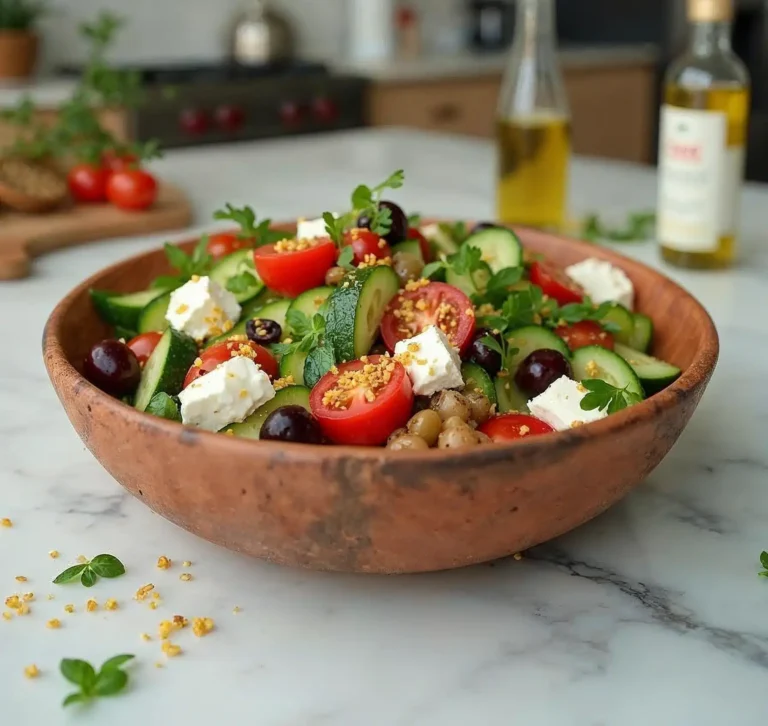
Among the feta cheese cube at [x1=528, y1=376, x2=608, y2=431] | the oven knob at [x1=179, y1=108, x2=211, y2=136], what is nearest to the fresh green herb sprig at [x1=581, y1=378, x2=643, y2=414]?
the feta cheese cube at [x1=528, y1=376, x2=608, y2=431]

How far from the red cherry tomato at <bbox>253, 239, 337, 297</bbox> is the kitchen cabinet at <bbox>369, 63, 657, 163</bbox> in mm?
3057

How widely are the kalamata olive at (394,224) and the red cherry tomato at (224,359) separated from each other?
195mm

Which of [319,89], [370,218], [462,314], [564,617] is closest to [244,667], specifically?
[564,617]

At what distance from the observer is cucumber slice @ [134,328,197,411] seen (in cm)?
91

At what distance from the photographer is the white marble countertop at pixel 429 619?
2.20 feet

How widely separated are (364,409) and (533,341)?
0.24m

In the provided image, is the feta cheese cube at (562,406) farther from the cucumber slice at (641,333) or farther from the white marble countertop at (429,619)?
the cucumber slice at (641,333)

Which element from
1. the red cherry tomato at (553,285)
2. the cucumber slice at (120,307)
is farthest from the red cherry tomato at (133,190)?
the red cherry tomato at (553,285)

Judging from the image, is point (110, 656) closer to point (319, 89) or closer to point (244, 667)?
point (244, 667)

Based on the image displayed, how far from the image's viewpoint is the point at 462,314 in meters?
0.93

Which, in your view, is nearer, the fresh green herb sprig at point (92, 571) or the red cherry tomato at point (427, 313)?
the fresh green herb sprig at point (92, 571)

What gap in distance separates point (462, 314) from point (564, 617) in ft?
0.96

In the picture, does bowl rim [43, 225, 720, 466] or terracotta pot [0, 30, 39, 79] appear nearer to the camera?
bowl rim [43, 225, 720, 466]

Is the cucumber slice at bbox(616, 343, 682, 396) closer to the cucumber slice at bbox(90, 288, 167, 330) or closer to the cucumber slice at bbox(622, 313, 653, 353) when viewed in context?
the cucumber slice at bbox(622, 313, 653, 353)
